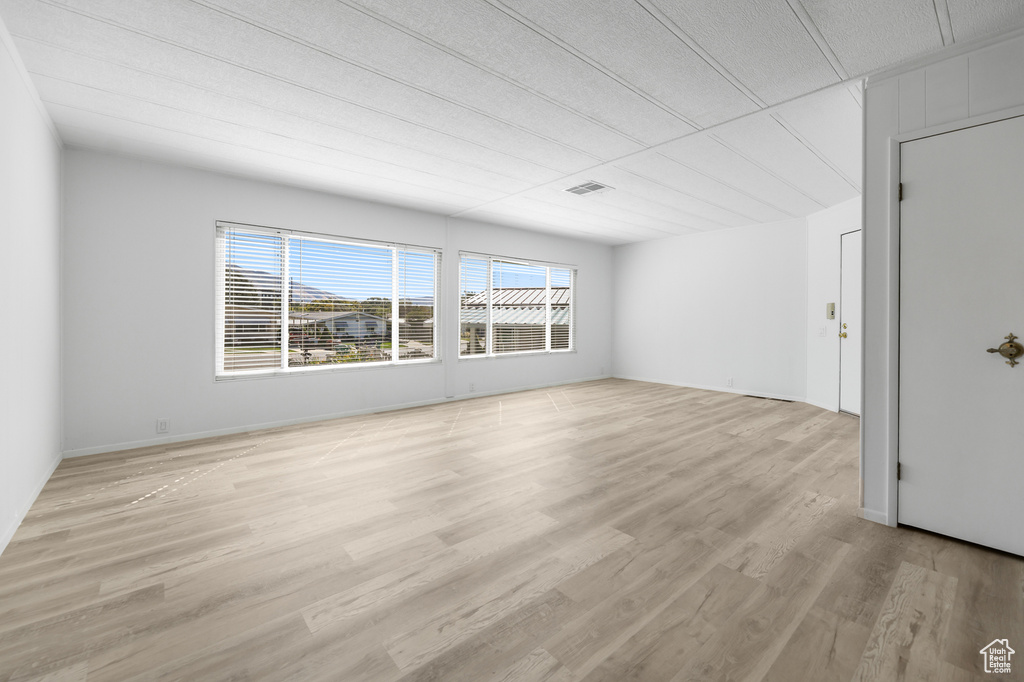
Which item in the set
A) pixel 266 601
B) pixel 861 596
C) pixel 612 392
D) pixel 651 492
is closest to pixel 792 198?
pixel 612 392

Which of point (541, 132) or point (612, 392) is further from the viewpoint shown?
point (612, 392)

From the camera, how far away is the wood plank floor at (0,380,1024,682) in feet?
5.10

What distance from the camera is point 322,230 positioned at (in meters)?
5.27

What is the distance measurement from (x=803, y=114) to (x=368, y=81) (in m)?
3.18

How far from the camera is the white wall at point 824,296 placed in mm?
5785

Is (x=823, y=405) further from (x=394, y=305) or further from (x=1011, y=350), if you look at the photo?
(x=394, y=305)

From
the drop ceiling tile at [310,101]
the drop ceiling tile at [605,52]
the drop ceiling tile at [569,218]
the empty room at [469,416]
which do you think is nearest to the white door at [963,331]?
the empty room at [469,416]

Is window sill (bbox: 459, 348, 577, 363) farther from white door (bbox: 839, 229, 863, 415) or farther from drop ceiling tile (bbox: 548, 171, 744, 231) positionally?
white door (bbox: 839, 229, 863, 415)

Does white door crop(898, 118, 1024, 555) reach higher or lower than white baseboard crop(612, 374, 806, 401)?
higher

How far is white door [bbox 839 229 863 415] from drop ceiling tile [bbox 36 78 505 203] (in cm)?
512

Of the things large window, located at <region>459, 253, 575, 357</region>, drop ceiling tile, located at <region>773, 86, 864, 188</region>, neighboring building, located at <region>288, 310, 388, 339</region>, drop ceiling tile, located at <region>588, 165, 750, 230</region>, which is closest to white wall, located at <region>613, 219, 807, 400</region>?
drop ceiling tile, located at <region>588, 165, 750, 230</region>

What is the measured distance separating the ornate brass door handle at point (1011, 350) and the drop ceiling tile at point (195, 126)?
4.46m

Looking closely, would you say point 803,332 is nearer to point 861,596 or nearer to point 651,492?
point 651,492

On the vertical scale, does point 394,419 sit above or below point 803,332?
below
